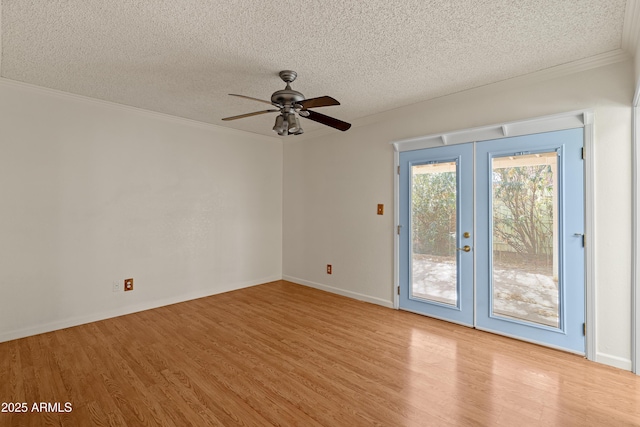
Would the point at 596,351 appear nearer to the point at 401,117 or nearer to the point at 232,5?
the point at 401,117

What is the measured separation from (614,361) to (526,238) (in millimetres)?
1133

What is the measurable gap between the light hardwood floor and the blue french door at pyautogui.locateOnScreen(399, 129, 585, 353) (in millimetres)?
282

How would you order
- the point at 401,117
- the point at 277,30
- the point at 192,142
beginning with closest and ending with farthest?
the point at 277,30 → the point at 401,117 → the point at 192,142

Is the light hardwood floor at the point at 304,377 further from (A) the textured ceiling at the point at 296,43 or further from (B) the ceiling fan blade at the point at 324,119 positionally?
(A) the textured ceiling at the point at 296,43

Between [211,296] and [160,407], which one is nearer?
[160,407]

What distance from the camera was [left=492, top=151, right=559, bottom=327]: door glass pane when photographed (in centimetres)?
276

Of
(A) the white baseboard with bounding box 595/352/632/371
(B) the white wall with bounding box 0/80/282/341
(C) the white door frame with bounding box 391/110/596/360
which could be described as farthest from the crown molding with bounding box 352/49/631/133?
(B) the white wall with bounding box 0/80/282/341

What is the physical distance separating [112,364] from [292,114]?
2588 mm

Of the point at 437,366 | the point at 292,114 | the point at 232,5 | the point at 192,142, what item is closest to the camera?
the point at 232,5

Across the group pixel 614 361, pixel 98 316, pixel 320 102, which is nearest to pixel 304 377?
pixel 320 102

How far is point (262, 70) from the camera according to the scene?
273cm

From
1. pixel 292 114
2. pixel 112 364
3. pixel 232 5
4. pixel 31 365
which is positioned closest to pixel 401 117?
pixel 292 114

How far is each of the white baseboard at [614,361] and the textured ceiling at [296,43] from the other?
247 centimetres

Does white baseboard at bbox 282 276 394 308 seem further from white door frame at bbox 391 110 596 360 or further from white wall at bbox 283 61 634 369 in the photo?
white door frame at bbox 391 110 596 360
